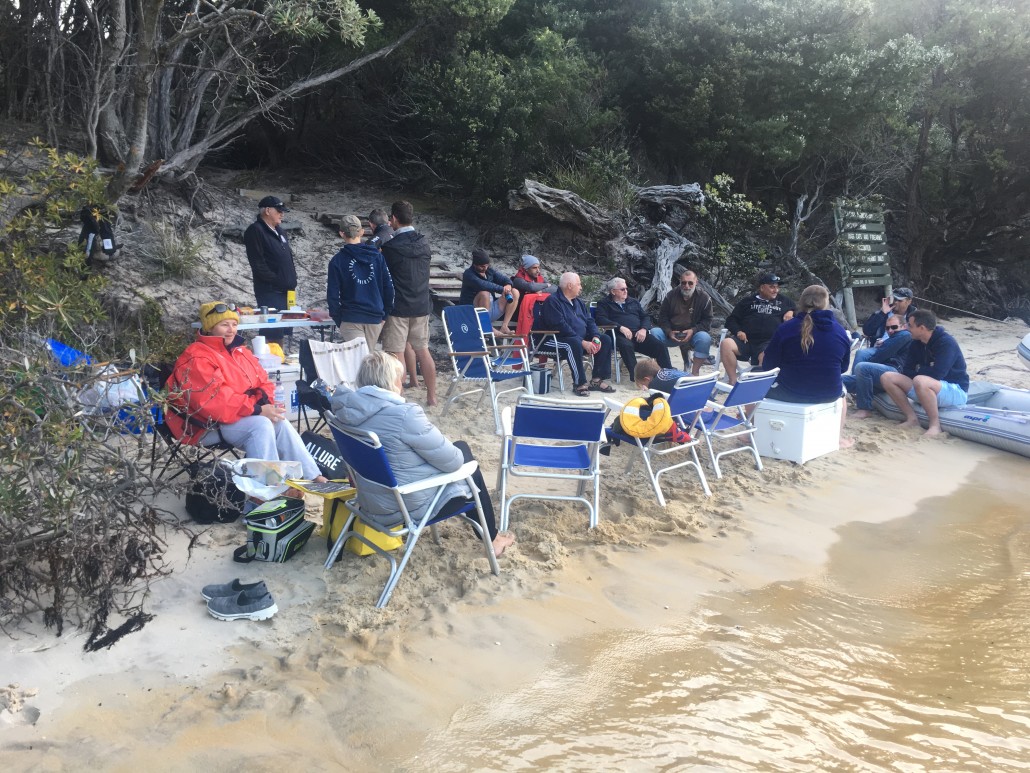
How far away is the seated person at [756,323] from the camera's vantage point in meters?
7.53

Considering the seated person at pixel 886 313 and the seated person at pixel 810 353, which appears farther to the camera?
the seated person at pixel 886 313

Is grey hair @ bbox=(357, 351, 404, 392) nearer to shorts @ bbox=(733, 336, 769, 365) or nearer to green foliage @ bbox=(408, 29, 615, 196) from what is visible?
shorts @ bbox=(733, 336, 769, 365)

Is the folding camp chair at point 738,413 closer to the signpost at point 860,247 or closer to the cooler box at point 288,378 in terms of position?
the cooler box at point 288,378

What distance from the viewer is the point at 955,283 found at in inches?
604

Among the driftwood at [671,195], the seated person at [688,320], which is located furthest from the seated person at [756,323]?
the driftwood at [671,195]

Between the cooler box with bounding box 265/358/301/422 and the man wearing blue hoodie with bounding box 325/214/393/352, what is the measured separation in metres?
0.59

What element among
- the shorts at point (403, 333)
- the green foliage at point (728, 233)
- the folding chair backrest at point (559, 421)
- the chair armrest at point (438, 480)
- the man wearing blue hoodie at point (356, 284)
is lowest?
the chair armrest at point (438, 480)

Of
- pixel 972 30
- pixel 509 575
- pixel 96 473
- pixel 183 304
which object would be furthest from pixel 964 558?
pixel 972 30

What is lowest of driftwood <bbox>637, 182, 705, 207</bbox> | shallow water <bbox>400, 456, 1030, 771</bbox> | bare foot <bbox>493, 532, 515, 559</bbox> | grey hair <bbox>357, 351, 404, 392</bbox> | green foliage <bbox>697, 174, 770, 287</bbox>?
shallow water <bbox>400, 456, 1030, 771</bbox>

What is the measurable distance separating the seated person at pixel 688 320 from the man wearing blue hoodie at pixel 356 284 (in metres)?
3.23

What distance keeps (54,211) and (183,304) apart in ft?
8.57

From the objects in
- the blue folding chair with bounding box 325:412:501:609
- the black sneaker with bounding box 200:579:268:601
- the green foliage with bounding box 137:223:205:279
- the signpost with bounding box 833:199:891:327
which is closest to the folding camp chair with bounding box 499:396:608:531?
the blue folding chair with bounding box 325:412:501:609

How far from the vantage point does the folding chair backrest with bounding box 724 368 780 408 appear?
551cm

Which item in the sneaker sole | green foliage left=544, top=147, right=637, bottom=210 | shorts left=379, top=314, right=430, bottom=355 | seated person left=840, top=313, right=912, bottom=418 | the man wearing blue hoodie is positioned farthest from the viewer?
green foliage left=544, top=147, right=637, bottom=210
